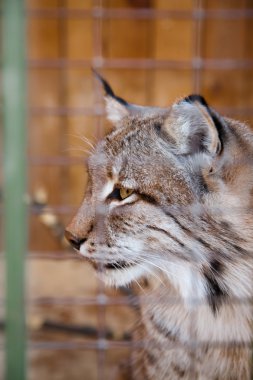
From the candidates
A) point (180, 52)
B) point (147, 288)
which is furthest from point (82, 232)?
point (180, 52)

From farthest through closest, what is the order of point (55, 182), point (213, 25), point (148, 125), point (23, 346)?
1. point (55, 182)
2. point (213, 25)
3. point (148, 125)
4. point (23, 346)

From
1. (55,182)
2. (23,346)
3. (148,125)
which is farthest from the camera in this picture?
(55,182)

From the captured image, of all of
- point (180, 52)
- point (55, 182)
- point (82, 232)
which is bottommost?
point (55, 182)

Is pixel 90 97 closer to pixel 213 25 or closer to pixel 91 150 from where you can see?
pixel 213 25

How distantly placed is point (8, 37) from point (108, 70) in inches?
122

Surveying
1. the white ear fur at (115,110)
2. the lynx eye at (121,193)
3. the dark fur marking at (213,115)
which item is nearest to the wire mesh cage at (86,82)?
the white ear fur at (115,110)

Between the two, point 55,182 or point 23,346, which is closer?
point 23,346

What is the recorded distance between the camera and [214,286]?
8.16 ft

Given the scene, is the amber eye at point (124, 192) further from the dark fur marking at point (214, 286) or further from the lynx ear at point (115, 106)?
the lynx ear at point (115, 106)

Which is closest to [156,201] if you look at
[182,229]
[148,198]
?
[148,198]

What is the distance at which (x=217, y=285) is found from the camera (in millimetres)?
2482

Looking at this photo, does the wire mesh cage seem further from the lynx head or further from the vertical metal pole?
the vertical metal pole

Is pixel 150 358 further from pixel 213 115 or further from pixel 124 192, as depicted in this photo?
pixel 213 115

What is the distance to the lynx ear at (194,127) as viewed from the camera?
211 cm
